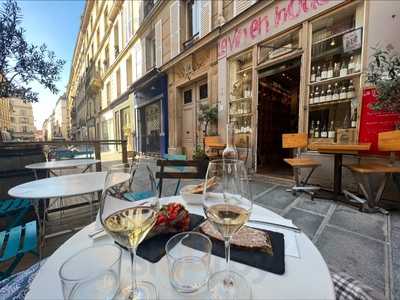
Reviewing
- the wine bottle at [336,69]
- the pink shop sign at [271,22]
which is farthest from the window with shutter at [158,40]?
the wine bottle at [336,69]

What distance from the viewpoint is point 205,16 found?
5.51 meters

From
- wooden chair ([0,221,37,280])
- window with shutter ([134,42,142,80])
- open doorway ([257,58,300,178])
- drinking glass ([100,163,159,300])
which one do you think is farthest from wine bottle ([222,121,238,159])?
window with shutter ([134,42,142,80])

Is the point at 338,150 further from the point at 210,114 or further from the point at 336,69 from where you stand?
the point at 210,114

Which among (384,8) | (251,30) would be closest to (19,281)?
(384,8)

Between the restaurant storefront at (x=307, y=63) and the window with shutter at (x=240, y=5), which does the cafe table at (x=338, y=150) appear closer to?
the restaurant storefront at (x=307, y=63)

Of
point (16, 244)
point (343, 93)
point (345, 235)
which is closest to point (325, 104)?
point (343, 93)

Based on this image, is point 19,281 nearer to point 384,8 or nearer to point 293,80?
point 384,8

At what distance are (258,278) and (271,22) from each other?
4820 mm

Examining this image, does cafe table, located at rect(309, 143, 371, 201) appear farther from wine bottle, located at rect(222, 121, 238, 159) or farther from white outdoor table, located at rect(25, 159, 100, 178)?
white outdoor table, located at rect(25, 159, 100, 178)

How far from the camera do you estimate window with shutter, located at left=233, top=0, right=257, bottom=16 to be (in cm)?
436

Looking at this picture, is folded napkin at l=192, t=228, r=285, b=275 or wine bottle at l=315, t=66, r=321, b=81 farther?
wine bottle at l=315, t=66, r=321, b=81

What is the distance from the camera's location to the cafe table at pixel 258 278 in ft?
1.41

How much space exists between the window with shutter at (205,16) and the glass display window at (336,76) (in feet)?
9.87

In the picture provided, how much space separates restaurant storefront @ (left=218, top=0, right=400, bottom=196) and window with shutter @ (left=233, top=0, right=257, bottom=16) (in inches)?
11.7
